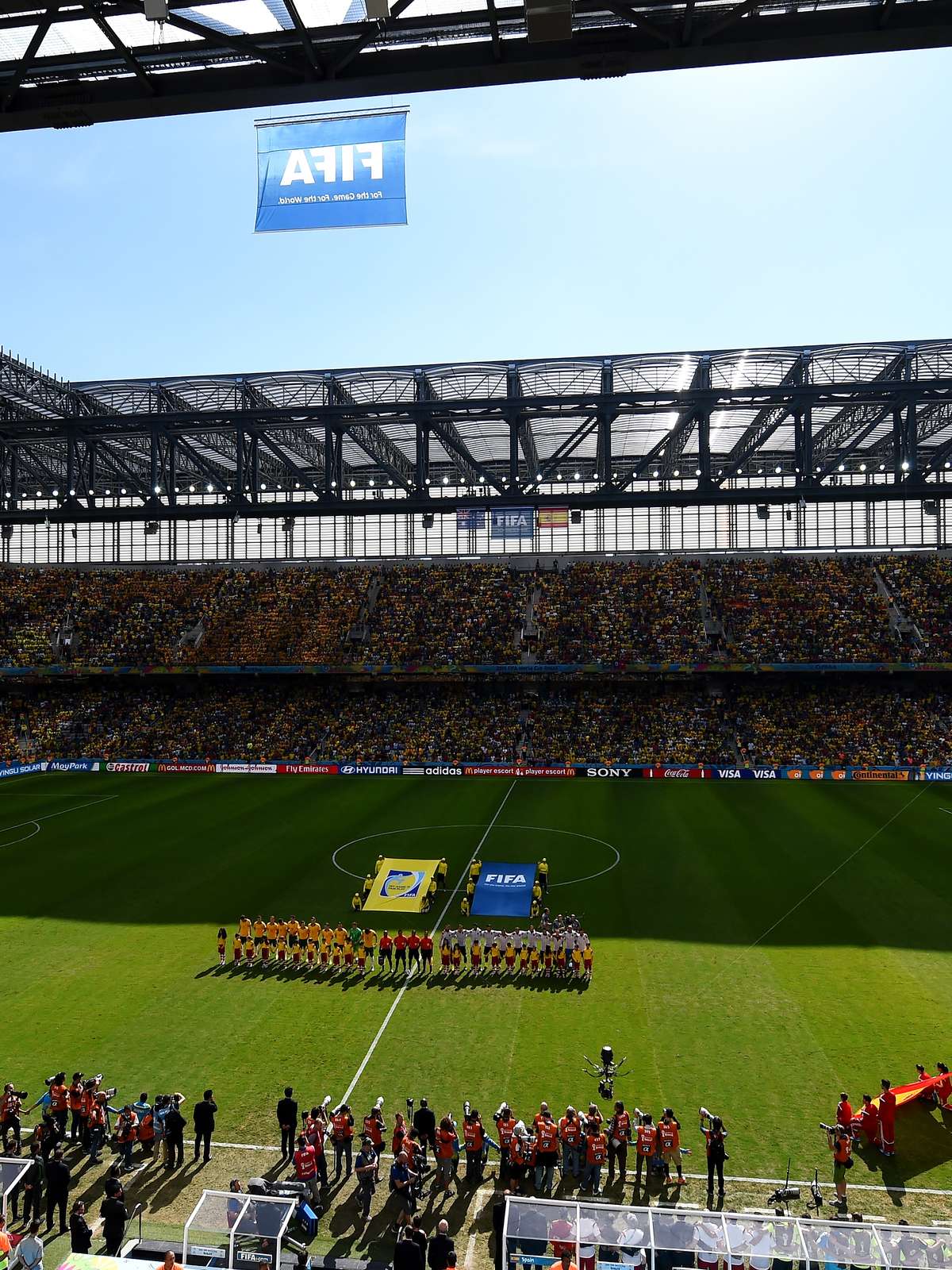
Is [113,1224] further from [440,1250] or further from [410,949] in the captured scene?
[410,949]

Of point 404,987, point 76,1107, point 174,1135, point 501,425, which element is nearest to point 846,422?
point 501,425

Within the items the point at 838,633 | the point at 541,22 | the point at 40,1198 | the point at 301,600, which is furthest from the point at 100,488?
the point at 541,22

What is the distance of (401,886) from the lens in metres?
25.4

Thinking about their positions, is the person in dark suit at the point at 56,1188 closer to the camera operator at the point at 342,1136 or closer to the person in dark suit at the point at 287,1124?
the person in dark suit at the point at 287,1124

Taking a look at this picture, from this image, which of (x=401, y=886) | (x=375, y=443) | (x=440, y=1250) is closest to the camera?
(x=440, y=1250)

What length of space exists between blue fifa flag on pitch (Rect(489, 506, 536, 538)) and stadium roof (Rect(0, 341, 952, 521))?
1.23 metres

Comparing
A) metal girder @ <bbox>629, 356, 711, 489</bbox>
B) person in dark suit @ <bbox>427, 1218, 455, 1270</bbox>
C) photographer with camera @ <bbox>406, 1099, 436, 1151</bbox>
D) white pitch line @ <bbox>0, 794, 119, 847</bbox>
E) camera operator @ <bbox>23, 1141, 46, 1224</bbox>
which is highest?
metal girder @ <bbox>629, 356, 711, 489</bbox>

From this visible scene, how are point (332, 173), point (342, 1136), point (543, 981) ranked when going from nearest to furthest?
point (332, 173)
point (342, 1136)
point (543, 981)

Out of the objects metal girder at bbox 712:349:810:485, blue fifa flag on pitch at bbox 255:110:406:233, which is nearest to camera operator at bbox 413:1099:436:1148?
blue fifa flag on pitch at bbox 255:110:406:233

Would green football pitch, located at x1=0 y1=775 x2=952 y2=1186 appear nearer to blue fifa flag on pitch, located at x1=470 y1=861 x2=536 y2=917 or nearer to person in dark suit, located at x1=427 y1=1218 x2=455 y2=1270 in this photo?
blue fifa flag on pitch, located at x1=470 y1=861 x2=536 y2=917

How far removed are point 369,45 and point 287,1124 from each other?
14070 millimetres

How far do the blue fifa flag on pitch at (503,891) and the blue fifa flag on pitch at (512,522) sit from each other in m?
14.7

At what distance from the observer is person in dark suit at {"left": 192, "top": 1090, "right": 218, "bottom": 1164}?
13086mm

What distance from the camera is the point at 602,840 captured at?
3169 cm
